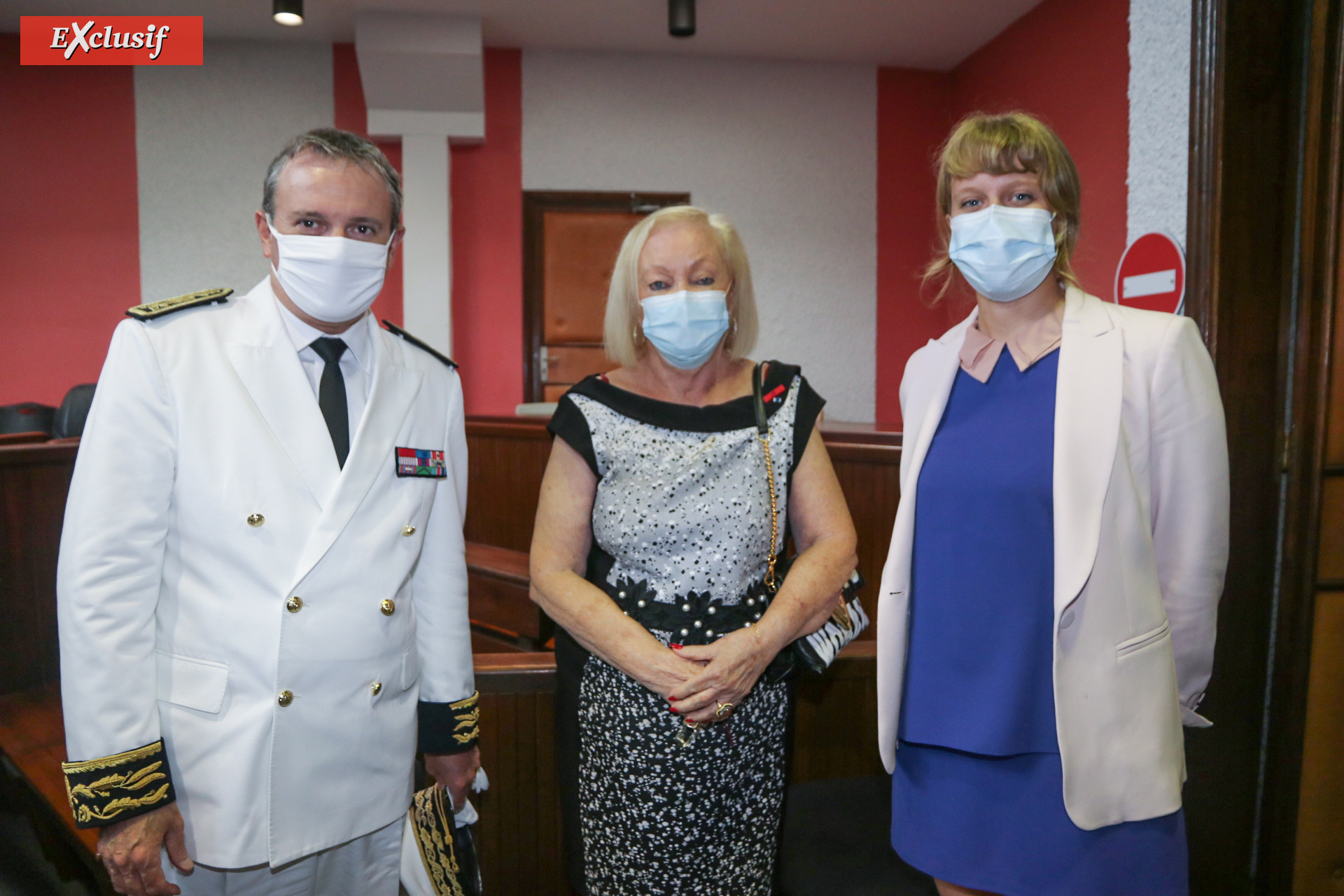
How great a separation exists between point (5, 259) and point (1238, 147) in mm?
6317

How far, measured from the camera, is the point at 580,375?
5391 millimetres

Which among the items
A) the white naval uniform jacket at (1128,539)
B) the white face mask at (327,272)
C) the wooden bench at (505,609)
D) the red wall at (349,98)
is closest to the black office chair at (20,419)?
the red wall at (349,98)

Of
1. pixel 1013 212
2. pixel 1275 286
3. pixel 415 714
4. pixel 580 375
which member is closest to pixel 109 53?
pixel 580 375

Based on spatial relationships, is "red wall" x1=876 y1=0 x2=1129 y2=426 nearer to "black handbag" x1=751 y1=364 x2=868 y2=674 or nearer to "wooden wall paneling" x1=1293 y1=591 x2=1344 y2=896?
"wooden wall paneling" x1=1293 y1=591 x2=1344 y2=896

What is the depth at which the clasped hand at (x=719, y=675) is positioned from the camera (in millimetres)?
1285

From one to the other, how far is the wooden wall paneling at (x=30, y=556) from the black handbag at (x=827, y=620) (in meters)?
1.98

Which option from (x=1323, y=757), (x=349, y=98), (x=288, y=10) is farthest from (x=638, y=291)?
(x=349, y=98)

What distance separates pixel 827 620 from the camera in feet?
4.73

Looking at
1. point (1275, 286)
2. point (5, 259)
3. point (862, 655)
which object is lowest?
point (862, 655)

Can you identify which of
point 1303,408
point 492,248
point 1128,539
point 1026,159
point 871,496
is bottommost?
point 871,496

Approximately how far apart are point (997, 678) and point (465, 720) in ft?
2.69

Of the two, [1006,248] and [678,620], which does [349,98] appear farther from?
[1006,248]

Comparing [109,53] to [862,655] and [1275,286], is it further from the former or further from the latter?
[1275,286]

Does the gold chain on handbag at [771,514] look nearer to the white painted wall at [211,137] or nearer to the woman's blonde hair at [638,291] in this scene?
the woman's blonde hair at [638,291]
